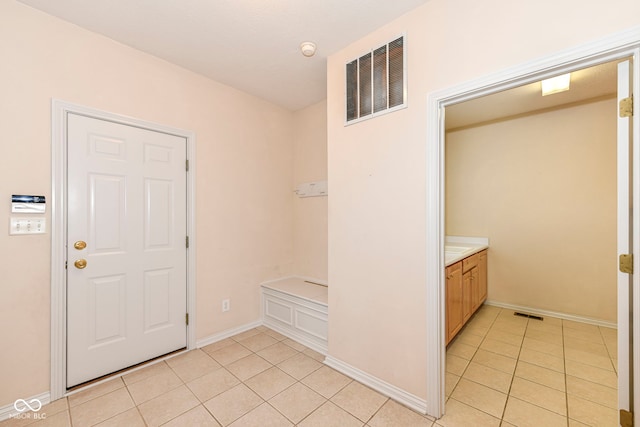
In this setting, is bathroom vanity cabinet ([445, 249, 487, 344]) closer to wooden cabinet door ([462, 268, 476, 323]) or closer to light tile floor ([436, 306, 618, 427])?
wooden cabinet door ([462, 268, 476, 323])

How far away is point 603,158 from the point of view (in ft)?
9.95

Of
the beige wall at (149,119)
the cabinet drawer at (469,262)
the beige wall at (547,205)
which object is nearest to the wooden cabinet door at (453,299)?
the cabinet drawer at (469,262)

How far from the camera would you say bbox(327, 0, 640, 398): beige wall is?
140 centimetres

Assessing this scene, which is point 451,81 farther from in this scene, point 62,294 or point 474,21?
point 62,294

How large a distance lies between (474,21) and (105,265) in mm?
3143

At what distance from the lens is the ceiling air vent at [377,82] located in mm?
1909

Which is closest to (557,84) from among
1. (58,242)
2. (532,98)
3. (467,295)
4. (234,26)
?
(532,98)

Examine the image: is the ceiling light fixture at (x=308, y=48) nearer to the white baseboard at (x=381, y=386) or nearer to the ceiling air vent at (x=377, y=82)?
the ceiling air vent at (x=377, y=82)

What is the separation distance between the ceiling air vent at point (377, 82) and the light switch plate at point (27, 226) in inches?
93.9

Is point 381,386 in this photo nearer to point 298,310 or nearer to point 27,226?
→ point 298,310

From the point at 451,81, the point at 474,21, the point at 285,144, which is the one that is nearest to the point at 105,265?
the point at 285,144

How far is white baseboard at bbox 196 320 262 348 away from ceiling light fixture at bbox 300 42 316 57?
113 inches

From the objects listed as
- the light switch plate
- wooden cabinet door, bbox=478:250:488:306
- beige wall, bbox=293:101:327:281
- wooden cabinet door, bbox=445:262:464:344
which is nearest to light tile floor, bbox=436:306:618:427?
wooden cabinet door, bbox=445:262:464:344

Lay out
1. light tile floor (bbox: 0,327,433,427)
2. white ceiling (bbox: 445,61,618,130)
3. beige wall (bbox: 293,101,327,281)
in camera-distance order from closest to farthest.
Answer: light tile floor (bbox: 0,327,433,427)
white ceiling (bbox: 445,61,618,130)
beige wall (bbox: 293,101,327,281)
